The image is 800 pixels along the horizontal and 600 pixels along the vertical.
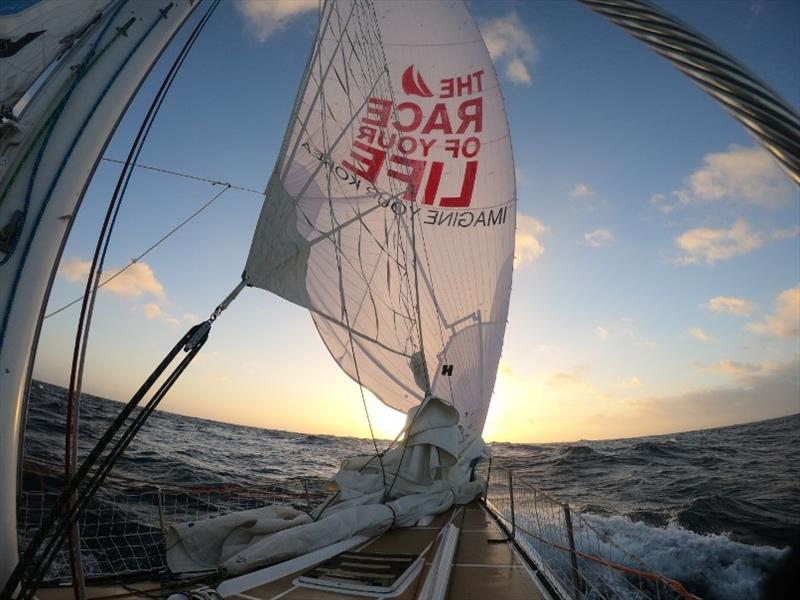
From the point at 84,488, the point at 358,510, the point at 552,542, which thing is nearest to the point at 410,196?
the point at 358,510

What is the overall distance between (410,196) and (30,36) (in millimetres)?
5261

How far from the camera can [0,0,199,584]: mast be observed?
134 cm

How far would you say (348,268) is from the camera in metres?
6.38

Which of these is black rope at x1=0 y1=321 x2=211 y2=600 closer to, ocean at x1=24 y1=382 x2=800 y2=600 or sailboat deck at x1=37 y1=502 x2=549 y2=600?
sailboat deck at x1=37 y1=502 x2=549 y2=600

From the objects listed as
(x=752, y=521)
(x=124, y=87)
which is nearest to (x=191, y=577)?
(x=124, y=87)

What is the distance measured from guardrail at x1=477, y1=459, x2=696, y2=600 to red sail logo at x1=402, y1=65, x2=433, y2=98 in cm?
530

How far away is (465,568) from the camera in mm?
3295

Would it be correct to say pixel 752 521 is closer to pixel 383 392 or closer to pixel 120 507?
pixel 383 392

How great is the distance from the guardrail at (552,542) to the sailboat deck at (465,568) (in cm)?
15

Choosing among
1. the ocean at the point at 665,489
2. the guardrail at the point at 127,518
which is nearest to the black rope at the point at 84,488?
the guardrail at the point at 127,518

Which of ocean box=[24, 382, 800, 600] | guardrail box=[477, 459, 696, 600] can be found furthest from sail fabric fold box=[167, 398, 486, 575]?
ocean box=[24, 382, 800, 600]

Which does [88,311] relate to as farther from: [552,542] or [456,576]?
[552,542]

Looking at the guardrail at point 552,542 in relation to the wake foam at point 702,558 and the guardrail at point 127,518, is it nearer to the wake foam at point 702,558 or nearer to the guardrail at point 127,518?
the wake foam at point 702,558

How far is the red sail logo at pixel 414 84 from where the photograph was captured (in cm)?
695
